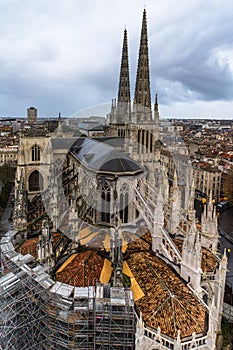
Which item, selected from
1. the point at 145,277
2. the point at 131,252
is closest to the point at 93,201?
the point at 131,252

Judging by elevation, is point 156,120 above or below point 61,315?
above

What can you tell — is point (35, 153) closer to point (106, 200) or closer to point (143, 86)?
point (143, 86)

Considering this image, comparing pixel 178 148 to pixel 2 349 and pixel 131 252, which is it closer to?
pixel 131 252

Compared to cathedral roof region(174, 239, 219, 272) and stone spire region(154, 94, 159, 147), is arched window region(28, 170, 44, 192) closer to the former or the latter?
stone spire region(154, 94, 159, 147)

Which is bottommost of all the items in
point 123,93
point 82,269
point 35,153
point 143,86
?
point 82,269

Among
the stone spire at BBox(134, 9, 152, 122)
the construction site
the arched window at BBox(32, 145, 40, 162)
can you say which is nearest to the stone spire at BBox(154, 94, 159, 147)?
the stone spire at BBox(134, 9, 152, 122)

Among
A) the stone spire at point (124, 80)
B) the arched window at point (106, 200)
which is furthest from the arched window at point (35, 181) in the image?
the arched window at point (106, 200)

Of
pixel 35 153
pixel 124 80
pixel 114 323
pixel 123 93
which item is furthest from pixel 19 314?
pixel 124 80
